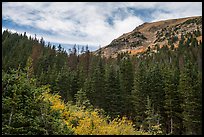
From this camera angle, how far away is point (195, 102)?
33.0 m

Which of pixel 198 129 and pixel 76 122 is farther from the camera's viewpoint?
pixel 198 129

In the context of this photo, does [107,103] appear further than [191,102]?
Yes

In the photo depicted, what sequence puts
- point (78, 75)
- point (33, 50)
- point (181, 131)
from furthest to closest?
point (33, 50), point (78, 75), point (181, 131)

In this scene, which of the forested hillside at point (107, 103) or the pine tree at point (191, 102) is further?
the pine tree at point (191, 102)

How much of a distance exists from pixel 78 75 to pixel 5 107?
176 feet

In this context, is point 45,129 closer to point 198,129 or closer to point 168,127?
point 198,129

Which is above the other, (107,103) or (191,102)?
(191,102)

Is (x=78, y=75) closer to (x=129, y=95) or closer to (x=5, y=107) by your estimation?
(x=129, y=95)

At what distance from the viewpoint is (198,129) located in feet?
107

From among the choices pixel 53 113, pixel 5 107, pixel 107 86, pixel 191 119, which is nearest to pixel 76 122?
pixel 53 113

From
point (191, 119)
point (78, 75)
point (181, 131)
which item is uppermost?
point (78, 75)

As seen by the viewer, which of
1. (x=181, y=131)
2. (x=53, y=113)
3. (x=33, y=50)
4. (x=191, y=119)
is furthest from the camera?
(x=33, y=50)

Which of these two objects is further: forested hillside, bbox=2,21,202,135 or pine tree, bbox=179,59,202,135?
pine tree, bbox=179,59,202,135

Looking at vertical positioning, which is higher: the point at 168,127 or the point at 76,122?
the point at 76,122
